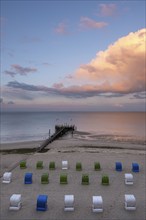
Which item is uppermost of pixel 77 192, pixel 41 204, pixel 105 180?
pixel 105 180

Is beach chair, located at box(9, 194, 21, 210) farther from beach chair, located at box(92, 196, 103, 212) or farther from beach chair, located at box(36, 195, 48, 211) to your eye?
beach chair, located at box(92, 196, 103, 212)

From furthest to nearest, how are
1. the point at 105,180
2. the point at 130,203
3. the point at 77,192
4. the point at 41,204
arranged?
the point at 105,180, the point at 77,192, the point at 130,203, the point at 41,204

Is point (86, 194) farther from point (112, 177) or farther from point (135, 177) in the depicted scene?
point (135, 177)

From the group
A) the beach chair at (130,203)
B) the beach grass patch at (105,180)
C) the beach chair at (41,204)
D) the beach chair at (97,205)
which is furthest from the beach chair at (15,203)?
the beach grass patch at (105,180)

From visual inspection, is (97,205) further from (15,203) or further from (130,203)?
(15,203)

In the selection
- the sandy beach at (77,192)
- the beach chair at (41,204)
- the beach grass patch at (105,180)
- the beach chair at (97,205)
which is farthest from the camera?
the beach grass patch at (105,180)

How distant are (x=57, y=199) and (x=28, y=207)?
2193mm

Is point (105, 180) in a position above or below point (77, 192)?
above

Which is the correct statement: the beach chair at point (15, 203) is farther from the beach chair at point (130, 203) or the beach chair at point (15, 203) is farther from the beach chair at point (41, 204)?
the beach chair at point (130, 203)

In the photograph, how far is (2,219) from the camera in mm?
13406

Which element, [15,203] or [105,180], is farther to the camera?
[105,180]

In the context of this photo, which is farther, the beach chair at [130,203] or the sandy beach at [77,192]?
the beach chair at [130,203]

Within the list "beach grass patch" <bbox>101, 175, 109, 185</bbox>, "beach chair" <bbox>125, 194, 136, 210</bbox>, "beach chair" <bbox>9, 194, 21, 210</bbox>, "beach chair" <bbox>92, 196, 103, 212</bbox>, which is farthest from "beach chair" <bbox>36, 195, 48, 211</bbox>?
"beach grass patch" <bbox>101, 175, 109, 185</bbox>

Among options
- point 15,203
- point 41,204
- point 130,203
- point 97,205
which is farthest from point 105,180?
point 15,203
